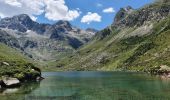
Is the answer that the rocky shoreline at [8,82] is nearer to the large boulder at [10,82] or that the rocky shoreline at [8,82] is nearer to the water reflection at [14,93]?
the large boulder at [10,82]

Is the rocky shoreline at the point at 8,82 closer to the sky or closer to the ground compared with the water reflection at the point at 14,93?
closer to the sky

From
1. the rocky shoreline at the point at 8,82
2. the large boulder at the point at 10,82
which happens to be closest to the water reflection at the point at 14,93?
the rocky shoreline at the point at 8,82

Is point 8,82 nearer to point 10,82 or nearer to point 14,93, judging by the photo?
point 10,82

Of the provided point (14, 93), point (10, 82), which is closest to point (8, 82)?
point (10, 82)

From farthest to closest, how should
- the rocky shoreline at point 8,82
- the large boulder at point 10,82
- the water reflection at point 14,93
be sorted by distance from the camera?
the large boulder at point 10,82 < the rocky shoreline at point 8,82 < the water reflection at point 14,93

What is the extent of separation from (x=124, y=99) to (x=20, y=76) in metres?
88.5

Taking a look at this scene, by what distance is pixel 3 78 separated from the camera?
467ft

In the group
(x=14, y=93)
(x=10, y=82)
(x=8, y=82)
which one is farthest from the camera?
(x=10, y=82)

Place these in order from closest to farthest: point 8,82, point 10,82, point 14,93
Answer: point 14,93
point 8,82
point 10,82

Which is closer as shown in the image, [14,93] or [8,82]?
[14,93]

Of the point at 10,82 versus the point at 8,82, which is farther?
the point at 10,82

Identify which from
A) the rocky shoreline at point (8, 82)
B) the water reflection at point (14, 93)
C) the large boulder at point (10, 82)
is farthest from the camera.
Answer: the large boulder at point (10, 82)

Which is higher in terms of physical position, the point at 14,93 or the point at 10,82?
the point at 10,82

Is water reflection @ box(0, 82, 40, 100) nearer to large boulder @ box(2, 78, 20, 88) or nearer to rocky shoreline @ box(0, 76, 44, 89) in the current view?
rocky shoreline @ box(0, 76, 44, 89)
